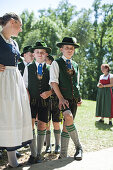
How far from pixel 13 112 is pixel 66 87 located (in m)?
0.89

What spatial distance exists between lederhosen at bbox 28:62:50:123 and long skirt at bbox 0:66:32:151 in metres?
0.54

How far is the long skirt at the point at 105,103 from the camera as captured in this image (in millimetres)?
7094

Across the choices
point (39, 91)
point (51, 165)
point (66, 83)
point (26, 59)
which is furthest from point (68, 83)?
point (26, 59)

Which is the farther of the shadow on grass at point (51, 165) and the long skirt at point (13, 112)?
the shadow on grass at point (51, 165)

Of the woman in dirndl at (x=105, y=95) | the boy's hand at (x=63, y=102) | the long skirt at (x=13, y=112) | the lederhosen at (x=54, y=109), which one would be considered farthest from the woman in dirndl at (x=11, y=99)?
the woman in dirndl at (x=105, y=95)

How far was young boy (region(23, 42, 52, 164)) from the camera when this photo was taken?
3.13m

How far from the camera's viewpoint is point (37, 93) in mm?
3201

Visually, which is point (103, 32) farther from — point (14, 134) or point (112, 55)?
point (14, 134)

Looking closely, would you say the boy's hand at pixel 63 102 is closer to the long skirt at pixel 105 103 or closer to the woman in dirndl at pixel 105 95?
the woman in dirndl at pixel 105 95

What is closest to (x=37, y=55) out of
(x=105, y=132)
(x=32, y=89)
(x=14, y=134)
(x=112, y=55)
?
(x=32, y=89)

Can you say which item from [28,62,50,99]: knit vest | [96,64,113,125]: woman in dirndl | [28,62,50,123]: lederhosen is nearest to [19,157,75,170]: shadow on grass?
[28,62,50,123]: lederhosen

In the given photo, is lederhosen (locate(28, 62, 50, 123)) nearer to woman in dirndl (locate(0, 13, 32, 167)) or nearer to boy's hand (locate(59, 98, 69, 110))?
boy's hand (locate(59, 98, 69, 110))

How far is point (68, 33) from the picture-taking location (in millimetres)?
18781

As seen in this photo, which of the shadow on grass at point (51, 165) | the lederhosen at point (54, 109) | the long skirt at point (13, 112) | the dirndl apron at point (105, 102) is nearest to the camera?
the long skirt at point (13, 112)
